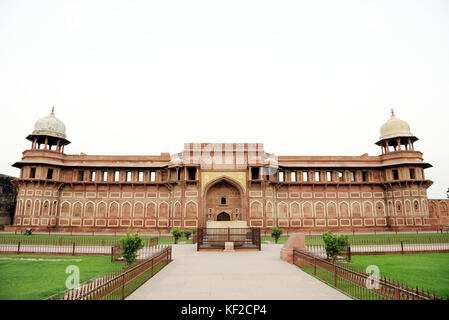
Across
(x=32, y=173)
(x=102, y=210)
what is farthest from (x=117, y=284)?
(x=32, y=173)

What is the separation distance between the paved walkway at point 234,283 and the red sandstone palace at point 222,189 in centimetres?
1877

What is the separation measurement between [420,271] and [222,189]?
22.4m

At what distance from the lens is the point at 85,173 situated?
31.4m

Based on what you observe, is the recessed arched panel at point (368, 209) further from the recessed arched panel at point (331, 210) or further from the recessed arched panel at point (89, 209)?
the recessed arched panel at point (89, 209)

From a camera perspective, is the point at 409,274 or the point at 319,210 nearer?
the point at 409,274

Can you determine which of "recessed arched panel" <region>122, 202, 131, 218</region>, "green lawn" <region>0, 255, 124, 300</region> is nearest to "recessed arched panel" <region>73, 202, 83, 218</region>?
"recessed arched panel" <region>122, 202, 131, 218</region>

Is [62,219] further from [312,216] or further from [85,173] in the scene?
[312,216]

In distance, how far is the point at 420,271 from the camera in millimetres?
9109

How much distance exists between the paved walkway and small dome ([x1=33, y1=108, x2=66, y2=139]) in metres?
29.2

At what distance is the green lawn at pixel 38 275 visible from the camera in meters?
6.67

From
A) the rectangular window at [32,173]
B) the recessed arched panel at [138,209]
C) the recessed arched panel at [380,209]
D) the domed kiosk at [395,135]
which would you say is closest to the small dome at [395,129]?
the domed kiosk at [395,135]

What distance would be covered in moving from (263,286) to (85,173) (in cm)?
3043

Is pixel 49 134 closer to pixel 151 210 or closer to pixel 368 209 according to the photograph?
pixel 151 210
